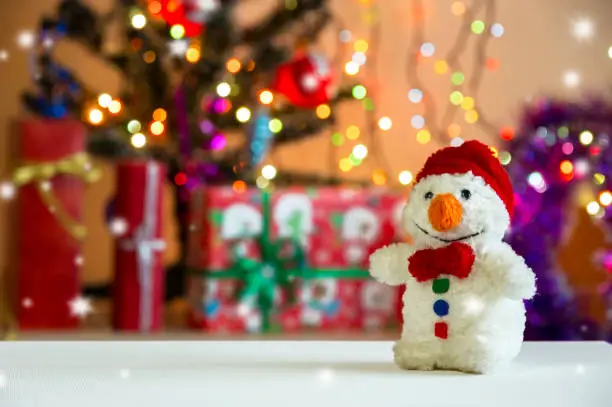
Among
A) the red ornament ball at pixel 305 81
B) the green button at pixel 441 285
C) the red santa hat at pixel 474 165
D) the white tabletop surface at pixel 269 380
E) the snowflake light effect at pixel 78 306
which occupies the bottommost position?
the white tabletop surface at pixel 269 380

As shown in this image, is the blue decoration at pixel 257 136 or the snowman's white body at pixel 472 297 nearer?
the snowman's white body at pixel 472 297

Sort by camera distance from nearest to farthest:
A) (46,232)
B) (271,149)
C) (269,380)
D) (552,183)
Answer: (269,380) → (46,232) → (552,183) → (271,149)

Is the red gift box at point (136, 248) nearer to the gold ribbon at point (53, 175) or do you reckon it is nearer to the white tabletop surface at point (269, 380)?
the gold ribbon at point (53, 175)

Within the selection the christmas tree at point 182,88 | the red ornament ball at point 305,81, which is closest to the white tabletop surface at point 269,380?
the christmas tree at point 182,88

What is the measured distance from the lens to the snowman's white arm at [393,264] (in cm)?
84

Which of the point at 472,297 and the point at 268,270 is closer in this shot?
the point at 472,297

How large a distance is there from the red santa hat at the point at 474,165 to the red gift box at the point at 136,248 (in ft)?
1.31

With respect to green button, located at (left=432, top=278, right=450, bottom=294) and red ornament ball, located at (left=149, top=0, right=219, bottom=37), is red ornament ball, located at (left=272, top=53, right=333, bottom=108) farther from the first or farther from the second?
green button, located at (left=432, top=278, right=450, bottom=294)

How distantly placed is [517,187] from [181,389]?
661mm

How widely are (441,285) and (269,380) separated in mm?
193

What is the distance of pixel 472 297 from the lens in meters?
0.79

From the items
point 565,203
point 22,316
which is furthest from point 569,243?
point 22,316

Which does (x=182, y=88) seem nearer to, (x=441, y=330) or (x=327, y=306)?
(x=327, y=306)

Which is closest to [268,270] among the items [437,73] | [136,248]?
[136,248]
